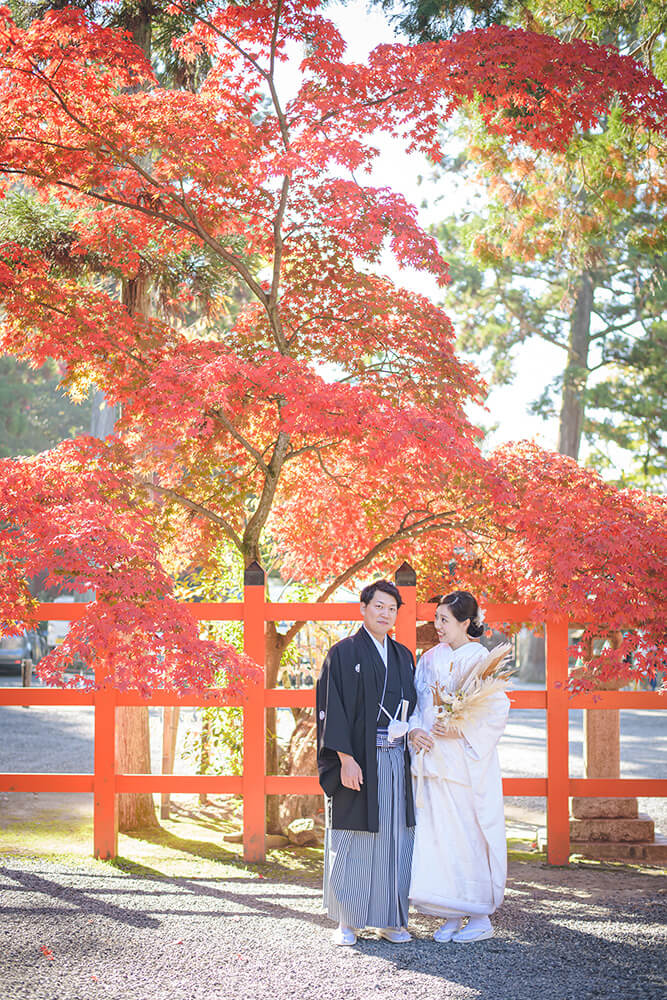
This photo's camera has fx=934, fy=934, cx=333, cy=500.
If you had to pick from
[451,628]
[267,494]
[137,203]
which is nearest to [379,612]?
[451,628]

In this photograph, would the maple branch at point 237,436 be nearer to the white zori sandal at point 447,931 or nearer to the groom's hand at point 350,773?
the groom's hand at point 350,773

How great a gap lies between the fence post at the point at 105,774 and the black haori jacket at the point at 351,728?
5.54 feet

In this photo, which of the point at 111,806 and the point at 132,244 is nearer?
the point at 111,806

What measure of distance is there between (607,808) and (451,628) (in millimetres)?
2506

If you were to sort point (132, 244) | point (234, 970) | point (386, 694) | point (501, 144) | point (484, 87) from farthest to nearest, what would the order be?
Result: point (501, 144)
point (132, 244)
point (484, 87)
point (386, 694)
point (234, 970)

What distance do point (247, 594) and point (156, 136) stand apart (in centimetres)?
259

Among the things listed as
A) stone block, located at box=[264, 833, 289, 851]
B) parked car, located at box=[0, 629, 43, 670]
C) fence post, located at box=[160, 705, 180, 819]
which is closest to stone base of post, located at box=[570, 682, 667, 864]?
stone block, located at box=[264, 833, 289, 851]

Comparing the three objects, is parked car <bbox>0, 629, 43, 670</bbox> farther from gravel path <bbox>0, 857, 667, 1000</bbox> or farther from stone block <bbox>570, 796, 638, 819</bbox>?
stone block <bbox>570, 796, 638, 819</bbox>

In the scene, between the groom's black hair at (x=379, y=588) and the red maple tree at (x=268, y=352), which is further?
the red maple tree at (x=268, y=352)

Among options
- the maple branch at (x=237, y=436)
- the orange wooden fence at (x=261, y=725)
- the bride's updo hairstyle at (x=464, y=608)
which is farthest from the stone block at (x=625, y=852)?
the maple branch at (x=237, y=436)

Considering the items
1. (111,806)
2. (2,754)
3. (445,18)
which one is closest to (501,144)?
(445,18)

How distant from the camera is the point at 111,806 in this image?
5332 millimetres

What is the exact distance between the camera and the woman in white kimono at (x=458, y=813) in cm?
406

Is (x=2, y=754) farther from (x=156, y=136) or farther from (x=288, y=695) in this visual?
(x=156, y=136)
